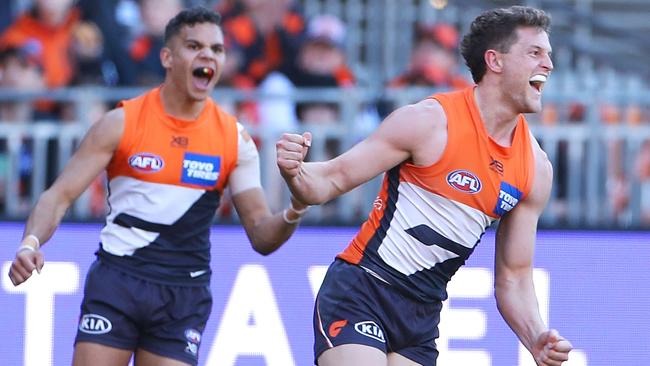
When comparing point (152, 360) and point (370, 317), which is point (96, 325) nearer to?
point (152, 360)

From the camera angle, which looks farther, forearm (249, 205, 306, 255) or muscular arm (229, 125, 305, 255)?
muscular arm (229, 125, 305, 255)

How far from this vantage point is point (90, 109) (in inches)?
389

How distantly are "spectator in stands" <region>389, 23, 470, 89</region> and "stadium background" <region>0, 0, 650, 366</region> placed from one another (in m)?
0.03

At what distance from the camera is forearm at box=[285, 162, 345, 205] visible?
5.76 metres

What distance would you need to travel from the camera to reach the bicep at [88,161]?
6.75 metres

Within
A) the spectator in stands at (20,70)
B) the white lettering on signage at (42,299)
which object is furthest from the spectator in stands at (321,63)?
the white lettering on signage at (42,299)

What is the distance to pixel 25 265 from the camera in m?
6.21

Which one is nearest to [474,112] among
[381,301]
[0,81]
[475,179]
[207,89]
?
[475,179]

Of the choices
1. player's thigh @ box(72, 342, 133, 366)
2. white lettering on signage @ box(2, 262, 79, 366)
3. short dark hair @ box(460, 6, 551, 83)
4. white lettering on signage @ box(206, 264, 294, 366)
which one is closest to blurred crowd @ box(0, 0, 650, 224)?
white lettering on signage @ box(2, 262, 79, 366)

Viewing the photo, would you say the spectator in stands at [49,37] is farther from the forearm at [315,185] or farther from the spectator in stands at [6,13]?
the forearm at [315,185]

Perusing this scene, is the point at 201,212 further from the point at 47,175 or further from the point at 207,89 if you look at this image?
the point at 47,175

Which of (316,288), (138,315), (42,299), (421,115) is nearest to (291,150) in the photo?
(421,115)

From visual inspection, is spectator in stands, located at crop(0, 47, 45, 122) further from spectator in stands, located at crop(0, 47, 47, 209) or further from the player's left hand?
the player's left hand

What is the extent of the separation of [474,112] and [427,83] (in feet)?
15.8
